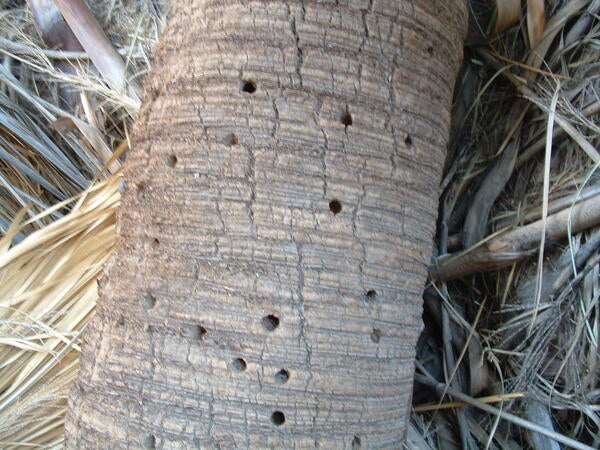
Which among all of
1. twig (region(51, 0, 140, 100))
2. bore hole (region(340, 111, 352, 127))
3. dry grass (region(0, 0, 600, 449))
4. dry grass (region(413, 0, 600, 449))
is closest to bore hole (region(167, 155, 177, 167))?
bore hole (region(340, 111, 352, 127))

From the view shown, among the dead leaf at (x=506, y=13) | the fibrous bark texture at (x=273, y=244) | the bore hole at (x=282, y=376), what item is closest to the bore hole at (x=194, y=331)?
the fibrous bark texture at (x=273, y=244)

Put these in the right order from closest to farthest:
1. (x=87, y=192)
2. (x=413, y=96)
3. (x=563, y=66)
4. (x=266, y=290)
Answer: (x=266, y=290), (x=413, y=96), (x=87, y=192), (x=563, y=66)

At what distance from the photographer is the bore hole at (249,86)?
2.80 ft

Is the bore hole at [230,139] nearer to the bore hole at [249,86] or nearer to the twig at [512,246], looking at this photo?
the bore hole at [249,86]

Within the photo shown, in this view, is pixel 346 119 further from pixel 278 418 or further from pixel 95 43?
pixel 95 43

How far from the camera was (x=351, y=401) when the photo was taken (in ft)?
2.72

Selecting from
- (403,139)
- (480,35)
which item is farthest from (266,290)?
(480,35)

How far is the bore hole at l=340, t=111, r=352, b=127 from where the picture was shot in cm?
85

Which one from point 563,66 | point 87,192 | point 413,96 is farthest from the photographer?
point 563,66

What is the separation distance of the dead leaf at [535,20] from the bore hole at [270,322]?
95cm

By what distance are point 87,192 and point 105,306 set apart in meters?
0.40

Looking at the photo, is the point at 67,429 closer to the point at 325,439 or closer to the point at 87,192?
the point at 325,439

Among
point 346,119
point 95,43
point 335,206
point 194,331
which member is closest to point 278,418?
point 194,331

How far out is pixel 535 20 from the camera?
132cm
